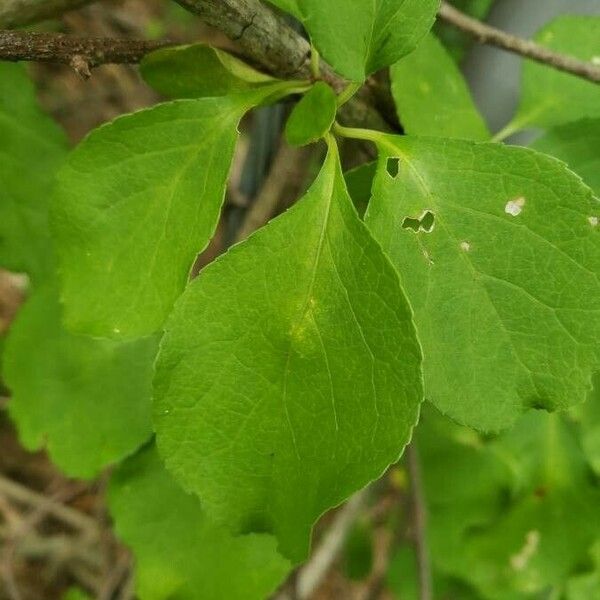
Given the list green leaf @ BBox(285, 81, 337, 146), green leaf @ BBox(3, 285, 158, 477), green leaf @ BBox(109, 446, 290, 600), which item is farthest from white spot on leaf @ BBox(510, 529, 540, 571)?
green leaf @ BBox(285, 81, 337, 146)

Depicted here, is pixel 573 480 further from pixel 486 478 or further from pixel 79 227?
pixel 79 227

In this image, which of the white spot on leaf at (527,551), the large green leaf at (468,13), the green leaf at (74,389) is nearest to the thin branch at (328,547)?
the white spot on leaf at (527,551)

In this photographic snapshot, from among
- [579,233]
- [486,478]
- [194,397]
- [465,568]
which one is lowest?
[465,568]

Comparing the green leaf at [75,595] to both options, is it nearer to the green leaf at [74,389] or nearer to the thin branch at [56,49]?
the green leaf at [74,389]

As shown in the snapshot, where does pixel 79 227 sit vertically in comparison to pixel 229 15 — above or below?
below

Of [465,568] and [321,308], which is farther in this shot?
[465,568]

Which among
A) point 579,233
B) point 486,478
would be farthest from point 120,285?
point 486,478
